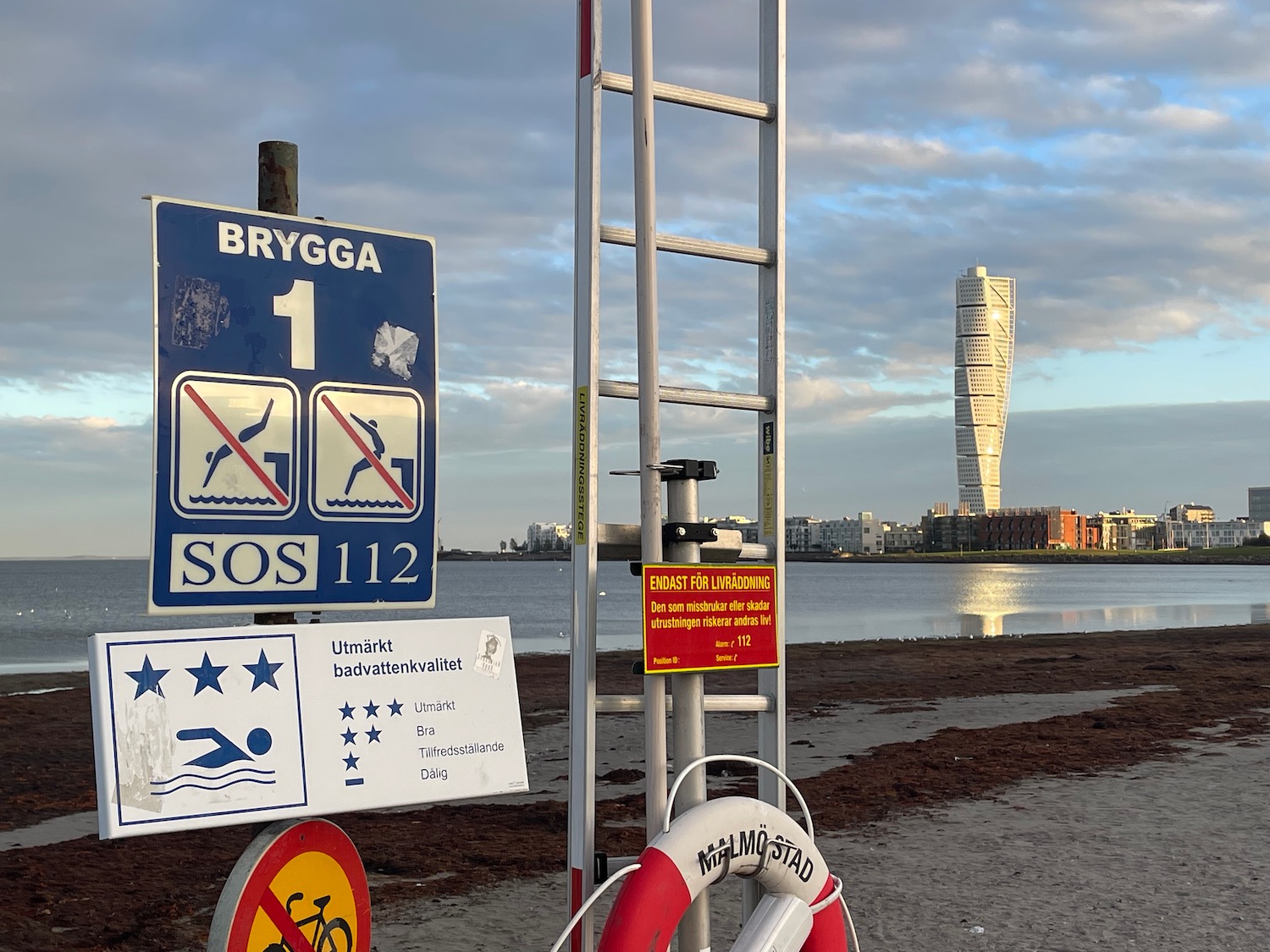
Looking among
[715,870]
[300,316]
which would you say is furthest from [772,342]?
[715,870]

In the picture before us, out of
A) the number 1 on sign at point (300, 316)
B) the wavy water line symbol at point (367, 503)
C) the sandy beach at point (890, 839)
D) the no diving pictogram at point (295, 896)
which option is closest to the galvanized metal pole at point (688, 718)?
the wavy water line symbol at point (367, 503)

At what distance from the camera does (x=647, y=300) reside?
4141mm

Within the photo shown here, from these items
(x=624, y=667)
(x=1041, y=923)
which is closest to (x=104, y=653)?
(x=1041, y=923)

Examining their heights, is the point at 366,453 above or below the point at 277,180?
below

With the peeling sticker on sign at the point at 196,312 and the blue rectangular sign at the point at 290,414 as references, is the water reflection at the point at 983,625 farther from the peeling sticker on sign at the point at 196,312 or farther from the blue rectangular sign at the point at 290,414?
the peeling sticker on sign at the point at 196,312

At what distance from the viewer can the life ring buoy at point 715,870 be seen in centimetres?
373

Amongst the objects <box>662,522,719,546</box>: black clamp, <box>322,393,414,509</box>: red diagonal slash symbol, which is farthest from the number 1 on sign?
<box>662,522,719,546</box>: black clamp

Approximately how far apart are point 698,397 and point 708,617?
77 centimetres

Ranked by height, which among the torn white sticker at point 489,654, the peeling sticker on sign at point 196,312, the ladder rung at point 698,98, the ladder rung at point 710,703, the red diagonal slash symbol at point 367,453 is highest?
the ladder rung at point 698,98

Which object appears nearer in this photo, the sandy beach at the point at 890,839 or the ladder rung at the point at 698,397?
the ladder rung at the point at 698,397

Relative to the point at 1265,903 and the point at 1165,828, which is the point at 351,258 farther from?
the point at 1165,828

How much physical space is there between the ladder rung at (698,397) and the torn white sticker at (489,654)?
2.92ft

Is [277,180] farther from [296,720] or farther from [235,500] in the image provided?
[296,720]

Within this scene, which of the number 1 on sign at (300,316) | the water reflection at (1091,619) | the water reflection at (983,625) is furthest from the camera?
the water reflection at (1091,619)
